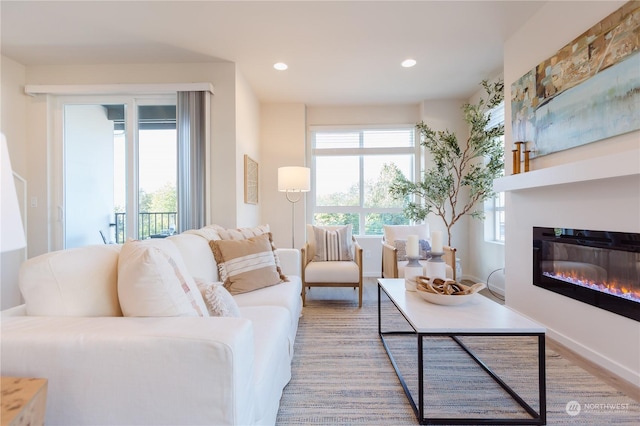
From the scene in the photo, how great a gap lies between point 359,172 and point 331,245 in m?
1.72

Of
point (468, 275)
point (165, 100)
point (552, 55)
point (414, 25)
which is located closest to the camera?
point (552, 55)

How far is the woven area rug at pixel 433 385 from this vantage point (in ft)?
4.76

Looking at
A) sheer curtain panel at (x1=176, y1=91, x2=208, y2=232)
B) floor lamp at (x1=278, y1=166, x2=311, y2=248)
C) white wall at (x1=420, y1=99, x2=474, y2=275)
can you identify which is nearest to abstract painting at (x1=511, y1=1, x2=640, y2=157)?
white wall at (x1=420, y1=99, x2=474, y2=275)

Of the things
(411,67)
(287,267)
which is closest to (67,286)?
(287,267)

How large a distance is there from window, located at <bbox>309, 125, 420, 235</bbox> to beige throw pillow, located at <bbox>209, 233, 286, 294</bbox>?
251cm

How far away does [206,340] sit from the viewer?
833 millimetres

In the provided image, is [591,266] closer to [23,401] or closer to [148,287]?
[148,287]

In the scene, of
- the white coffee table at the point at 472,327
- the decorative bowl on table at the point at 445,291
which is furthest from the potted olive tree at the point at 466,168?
the white coffee table at the point at 472,327

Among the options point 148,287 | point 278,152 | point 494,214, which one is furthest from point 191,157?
point 494,214

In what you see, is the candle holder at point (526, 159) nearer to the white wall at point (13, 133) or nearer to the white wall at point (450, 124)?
the white wall at point (450, 124)

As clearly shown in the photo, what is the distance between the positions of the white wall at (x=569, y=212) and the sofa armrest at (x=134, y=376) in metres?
2.25

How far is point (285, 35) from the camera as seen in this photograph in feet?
8.85

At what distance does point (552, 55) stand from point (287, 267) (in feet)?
9.40

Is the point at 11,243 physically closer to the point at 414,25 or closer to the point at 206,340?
the point at 206,340
